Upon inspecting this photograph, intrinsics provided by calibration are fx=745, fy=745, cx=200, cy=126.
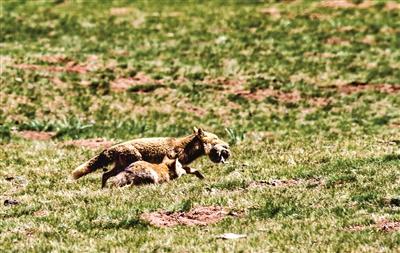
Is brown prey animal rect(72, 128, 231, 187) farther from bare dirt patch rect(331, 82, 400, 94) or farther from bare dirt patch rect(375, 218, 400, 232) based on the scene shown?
bare dirt patch rect(331, 82, 400, 94)

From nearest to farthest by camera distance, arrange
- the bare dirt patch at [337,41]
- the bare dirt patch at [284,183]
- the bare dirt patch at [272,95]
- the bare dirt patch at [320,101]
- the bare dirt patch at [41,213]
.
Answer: the bare dirt patch at [41,213] → the bare dirt patch at [284,183] → the bare dirt patch at [320,101] → the bare dirt patch at [272,95] → the bare dirt patch at [337,41]

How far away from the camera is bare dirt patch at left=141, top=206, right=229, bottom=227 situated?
12219 millimetres

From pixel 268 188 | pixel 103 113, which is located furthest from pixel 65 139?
pixel 268 188

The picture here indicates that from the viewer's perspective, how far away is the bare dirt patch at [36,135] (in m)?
23.2

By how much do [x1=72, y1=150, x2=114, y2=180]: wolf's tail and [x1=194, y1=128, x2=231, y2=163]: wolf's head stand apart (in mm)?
1937

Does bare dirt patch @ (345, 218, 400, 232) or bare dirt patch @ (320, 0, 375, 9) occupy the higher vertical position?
bare dirt patch @ (345, 218, 400, 232)

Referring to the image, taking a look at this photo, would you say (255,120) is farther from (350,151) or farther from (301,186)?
(301,186)

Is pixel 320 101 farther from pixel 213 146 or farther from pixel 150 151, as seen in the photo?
pixel 150 151

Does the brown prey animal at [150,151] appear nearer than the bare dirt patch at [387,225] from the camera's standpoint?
No

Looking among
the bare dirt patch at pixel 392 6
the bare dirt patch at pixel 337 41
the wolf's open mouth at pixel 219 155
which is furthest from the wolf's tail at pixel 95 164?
the bare dirt patch at pixel 392 6

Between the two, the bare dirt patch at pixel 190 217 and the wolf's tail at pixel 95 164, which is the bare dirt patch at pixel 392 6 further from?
the bare dirt patch at pixel 190 217

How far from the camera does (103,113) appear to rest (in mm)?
26625

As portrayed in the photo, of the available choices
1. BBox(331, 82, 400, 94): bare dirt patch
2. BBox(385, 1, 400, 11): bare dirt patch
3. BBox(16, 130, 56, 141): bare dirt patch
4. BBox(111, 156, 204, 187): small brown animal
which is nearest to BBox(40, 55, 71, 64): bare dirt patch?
BBox(16, 130, 56, 141): bare dirt patch

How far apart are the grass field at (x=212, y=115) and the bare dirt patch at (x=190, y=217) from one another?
18cm
